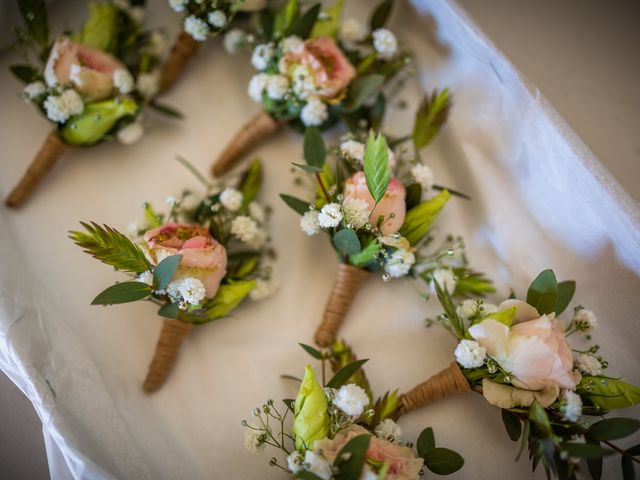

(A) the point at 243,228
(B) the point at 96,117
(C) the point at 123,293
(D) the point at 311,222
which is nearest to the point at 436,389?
(D) the point at 311,222

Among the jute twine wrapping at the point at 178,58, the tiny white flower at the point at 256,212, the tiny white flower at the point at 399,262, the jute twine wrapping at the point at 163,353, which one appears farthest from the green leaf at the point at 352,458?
the jute twine wrapping at the point at 178,58

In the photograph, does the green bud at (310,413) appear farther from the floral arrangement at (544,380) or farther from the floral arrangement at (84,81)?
the floral arrangement at (84,81)

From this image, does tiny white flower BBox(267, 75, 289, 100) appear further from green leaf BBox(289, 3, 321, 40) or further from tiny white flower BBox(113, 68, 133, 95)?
tiny white flower BBox(113, 68, 133, 95)

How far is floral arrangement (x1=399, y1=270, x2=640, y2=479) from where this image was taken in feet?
2.73

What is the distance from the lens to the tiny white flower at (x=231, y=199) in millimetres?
1099

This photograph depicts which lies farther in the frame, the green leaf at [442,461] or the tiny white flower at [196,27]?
the tiny white flower at [196,27]

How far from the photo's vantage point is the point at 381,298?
1.16 metres

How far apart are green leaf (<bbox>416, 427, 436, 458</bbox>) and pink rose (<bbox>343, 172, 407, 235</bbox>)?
1.27 ft

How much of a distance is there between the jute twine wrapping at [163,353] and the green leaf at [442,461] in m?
0.55

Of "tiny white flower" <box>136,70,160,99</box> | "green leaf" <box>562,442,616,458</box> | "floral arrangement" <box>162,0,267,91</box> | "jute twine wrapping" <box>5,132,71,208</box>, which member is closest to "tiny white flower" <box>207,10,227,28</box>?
"floral arrangement" <box>162,0,267,91</box>

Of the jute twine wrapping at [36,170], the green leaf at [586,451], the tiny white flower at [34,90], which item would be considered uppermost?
the green leaf at [586,451]

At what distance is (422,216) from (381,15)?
562 mm

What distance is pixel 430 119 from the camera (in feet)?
3.80

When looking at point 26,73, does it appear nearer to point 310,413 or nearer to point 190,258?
point 190,258
